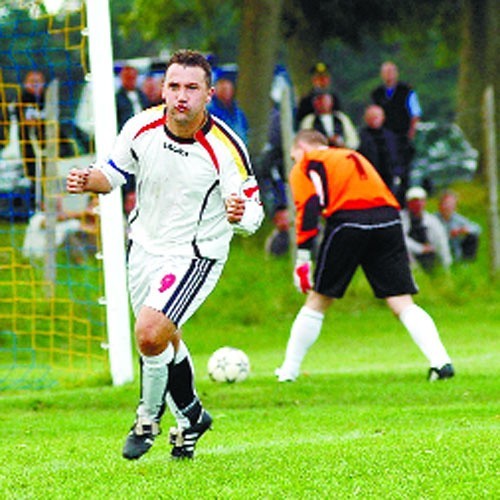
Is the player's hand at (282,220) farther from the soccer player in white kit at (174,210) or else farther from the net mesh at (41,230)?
the soccer player in white kit at (174,210)

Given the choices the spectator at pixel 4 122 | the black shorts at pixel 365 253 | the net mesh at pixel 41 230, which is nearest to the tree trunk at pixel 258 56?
the net mesh at pixel 41 230

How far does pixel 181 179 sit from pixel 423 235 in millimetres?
10981

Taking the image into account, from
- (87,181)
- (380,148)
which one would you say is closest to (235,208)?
(87,181)

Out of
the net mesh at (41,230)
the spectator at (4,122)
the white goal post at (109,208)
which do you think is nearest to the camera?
the white goal post at (109,208)

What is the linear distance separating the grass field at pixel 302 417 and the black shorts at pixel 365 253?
78 cm

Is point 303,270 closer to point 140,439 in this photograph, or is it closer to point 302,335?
point 302,335

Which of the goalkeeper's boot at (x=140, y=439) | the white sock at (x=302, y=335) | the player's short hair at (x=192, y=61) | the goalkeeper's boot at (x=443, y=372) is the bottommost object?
the goalkeeper's boot at (x=443, y=372)

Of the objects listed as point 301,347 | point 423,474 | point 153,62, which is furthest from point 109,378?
point 153,62

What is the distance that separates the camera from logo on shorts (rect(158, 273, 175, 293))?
755cm

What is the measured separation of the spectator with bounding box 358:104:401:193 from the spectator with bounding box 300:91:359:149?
487 millimetres

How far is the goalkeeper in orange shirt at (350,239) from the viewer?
37.8 feet

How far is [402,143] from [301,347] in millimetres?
7051

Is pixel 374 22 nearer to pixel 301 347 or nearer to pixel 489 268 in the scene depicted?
pixel 489 268

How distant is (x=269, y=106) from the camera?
847 inches
